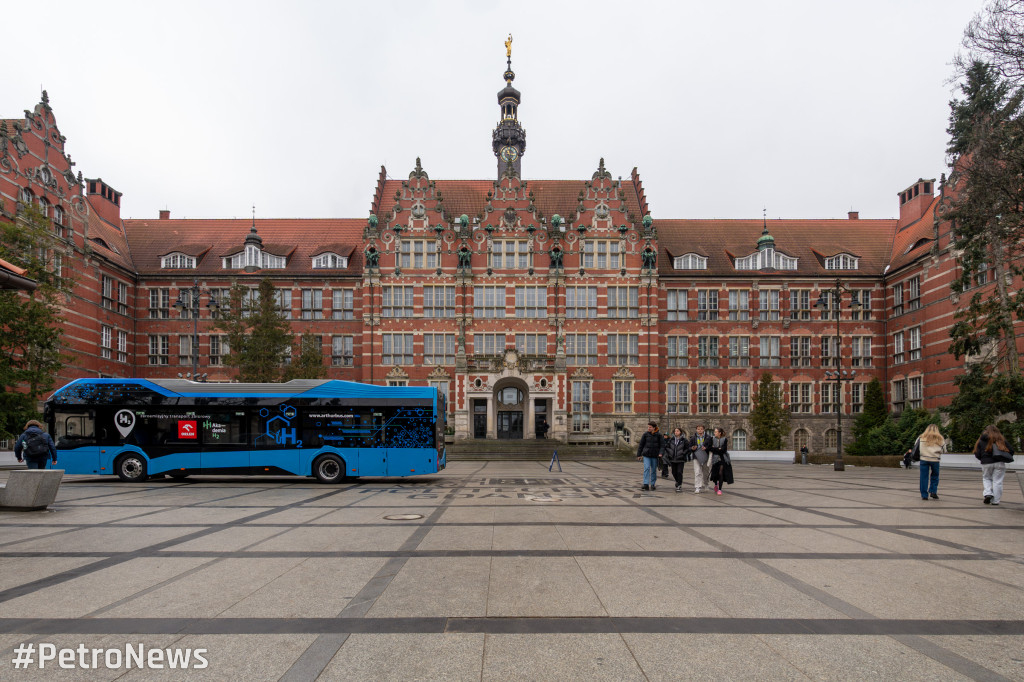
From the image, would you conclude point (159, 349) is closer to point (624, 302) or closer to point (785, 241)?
point (624, 302)

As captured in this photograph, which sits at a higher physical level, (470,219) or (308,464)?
(470,219)

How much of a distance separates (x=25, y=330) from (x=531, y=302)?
96.8 ft

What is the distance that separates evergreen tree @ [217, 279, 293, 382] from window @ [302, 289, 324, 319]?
8844mm

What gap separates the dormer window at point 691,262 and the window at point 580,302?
275 inches

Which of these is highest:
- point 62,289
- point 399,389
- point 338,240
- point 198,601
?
point 338,240

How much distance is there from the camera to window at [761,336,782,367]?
47.8 m

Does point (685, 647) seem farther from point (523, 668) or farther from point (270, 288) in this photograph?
point (270, 288)

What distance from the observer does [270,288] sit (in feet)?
128

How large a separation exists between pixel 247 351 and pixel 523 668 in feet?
116

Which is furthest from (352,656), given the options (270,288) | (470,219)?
(470,219)

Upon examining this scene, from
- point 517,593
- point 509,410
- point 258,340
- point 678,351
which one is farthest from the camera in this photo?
point 678,351

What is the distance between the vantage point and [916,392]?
43.2m

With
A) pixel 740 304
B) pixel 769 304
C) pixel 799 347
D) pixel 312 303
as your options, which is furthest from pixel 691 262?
pixel 312 303

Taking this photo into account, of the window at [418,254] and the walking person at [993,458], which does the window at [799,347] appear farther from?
the walking person at [993,458]
